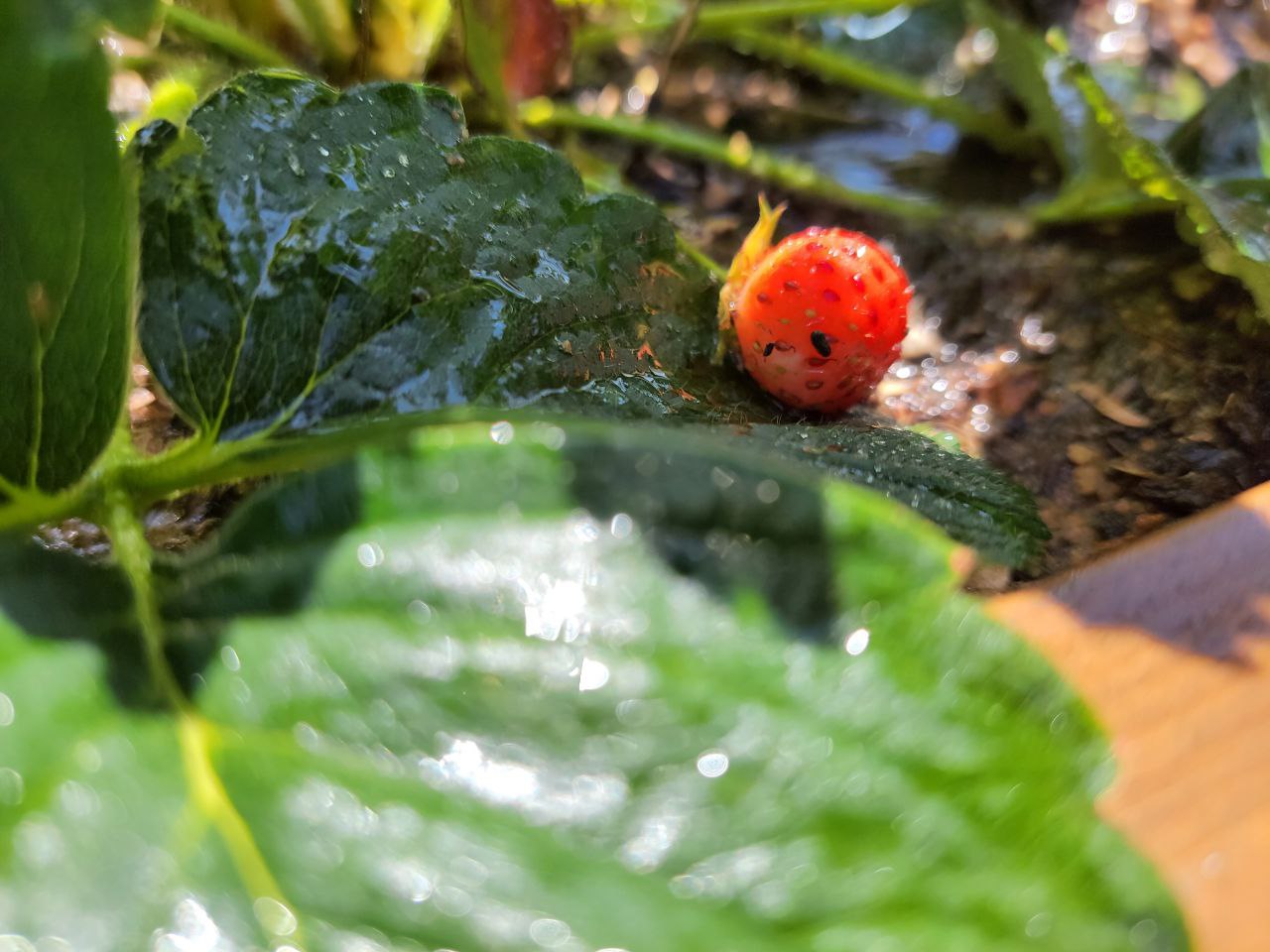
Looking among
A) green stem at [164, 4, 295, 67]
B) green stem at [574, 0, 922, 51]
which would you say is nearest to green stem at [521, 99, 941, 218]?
green stem at [574, 0, 922, 51]

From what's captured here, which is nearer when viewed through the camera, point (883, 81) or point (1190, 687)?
point (1190, 687)

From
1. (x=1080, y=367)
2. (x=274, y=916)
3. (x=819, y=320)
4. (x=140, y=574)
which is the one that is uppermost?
(x=1080, y=367)

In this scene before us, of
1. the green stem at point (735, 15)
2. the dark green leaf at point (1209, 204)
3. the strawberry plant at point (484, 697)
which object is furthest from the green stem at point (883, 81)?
the strawberry plant at point (484, 697)

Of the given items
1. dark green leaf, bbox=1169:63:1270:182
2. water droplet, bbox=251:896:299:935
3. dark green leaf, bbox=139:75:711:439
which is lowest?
water droplet, bbox=251:896:299:935

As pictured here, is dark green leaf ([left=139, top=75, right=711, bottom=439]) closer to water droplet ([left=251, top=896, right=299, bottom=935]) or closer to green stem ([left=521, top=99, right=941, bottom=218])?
water droplet ([left=251, top=896, right=299, bottom=935])

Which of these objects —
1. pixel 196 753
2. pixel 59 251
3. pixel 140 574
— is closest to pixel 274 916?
pixel 196 753

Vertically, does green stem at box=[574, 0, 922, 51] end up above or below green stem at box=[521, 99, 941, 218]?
above

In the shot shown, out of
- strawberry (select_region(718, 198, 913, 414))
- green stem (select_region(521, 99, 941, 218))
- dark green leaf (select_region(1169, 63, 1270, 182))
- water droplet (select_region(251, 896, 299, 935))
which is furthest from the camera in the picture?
green stem (select_region(521, 99, 941, 218))

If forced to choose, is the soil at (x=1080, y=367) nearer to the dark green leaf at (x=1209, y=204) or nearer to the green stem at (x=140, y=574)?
the dark green leaf at (x=1209, y=204)

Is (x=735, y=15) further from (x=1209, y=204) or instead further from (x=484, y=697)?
(x=484, y=697)
